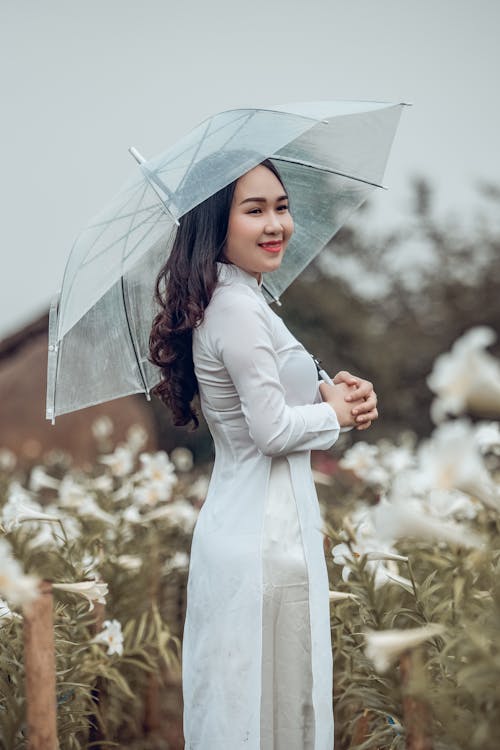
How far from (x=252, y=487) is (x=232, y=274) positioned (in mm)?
504

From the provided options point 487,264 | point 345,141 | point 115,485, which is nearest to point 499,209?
point 487,264

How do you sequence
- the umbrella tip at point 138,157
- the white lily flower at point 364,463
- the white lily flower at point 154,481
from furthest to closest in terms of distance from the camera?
the white lily flower at point 364,463 → the white lily flower at point 154,481 → the umbrella tip at point 138,157

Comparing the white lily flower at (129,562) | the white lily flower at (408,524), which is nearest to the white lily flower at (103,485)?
the white lily flower at (129,562)

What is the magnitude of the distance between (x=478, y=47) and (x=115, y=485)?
9317mm

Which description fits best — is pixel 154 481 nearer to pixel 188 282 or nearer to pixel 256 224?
pixel 188 282

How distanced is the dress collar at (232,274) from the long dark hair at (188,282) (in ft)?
0.08

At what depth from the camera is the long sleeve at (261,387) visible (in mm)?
2135

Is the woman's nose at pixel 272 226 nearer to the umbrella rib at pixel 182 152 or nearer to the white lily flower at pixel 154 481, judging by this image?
the umbrella rib at pixel 182 152

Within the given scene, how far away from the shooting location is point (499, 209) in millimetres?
12188

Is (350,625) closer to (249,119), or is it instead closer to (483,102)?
(249,119)

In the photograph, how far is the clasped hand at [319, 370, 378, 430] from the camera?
7.54 ft

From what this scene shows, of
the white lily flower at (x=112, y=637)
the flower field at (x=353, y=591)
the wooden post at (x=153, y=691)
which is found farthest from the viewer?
the wooden post at (x=153, y=691)

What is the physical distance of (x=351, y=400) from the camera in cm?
231

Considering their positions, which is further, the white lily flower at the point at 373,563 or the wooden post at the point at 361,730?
the wooden post at the point at 361,730
